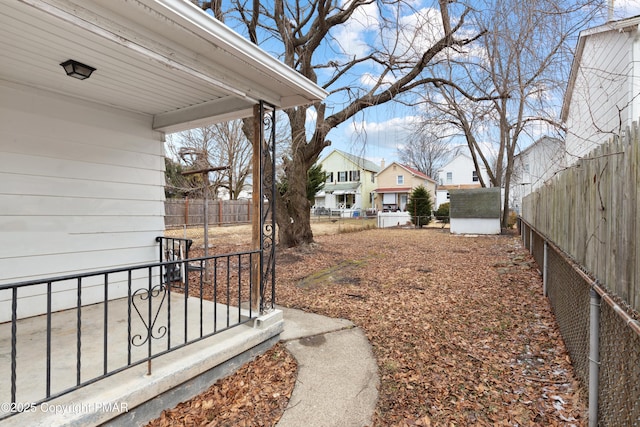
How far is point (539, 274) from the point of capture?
242 inches

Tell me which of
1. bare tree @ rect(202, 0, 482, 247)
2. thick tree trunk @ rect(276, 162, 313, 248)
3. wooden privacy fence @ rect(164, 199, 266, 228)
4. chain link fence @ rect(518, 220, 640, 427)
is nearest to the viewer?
chain link fence @ rect(518, 220, 640, 427)

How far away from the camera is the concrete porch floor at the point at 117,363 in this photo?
1.95m

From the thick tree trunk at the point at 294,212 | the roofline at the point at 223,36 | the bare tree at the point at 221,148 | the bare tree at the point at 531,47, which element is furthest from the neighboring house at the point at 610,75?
the bare tree at the point at 221,148

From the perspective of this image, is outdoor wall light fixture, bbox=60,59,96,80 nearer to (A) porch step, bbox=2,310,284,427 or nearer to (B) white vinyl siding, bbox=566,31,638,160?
(A) porch step, bbox=2,310,284,427

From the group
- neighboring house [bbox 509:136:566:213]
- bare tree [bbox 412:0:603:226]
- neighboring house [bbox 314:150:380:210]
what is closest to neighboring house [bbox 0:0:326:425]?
bare tree [bbox 412:0:603:226]

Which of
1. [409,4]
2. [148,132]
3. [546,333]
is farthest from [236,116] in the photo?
[409,4]

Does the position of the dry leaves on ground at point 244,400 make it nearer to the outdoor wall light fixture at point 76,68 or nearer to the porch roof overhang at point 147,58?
the porch roof overhang at point 147,58

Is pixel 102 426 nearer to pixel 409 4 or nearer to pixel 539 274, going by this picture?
pixel 539 274

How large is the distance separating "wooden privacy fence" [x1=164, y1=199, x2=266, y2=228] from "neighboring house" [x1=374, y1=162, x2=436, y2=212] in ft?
48.6

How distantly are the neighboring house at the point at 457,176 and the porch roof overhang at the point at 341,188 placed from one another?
820 cm

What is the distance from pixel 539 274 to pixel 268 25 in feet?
28.9

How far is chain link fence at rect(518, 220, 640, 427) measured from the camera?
160 cm

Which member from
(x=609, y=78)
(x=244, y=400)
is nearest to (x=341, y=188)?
(x=609, y=78)

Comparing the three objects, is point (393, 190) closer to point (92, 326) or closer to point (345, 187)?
point (345, 187)
